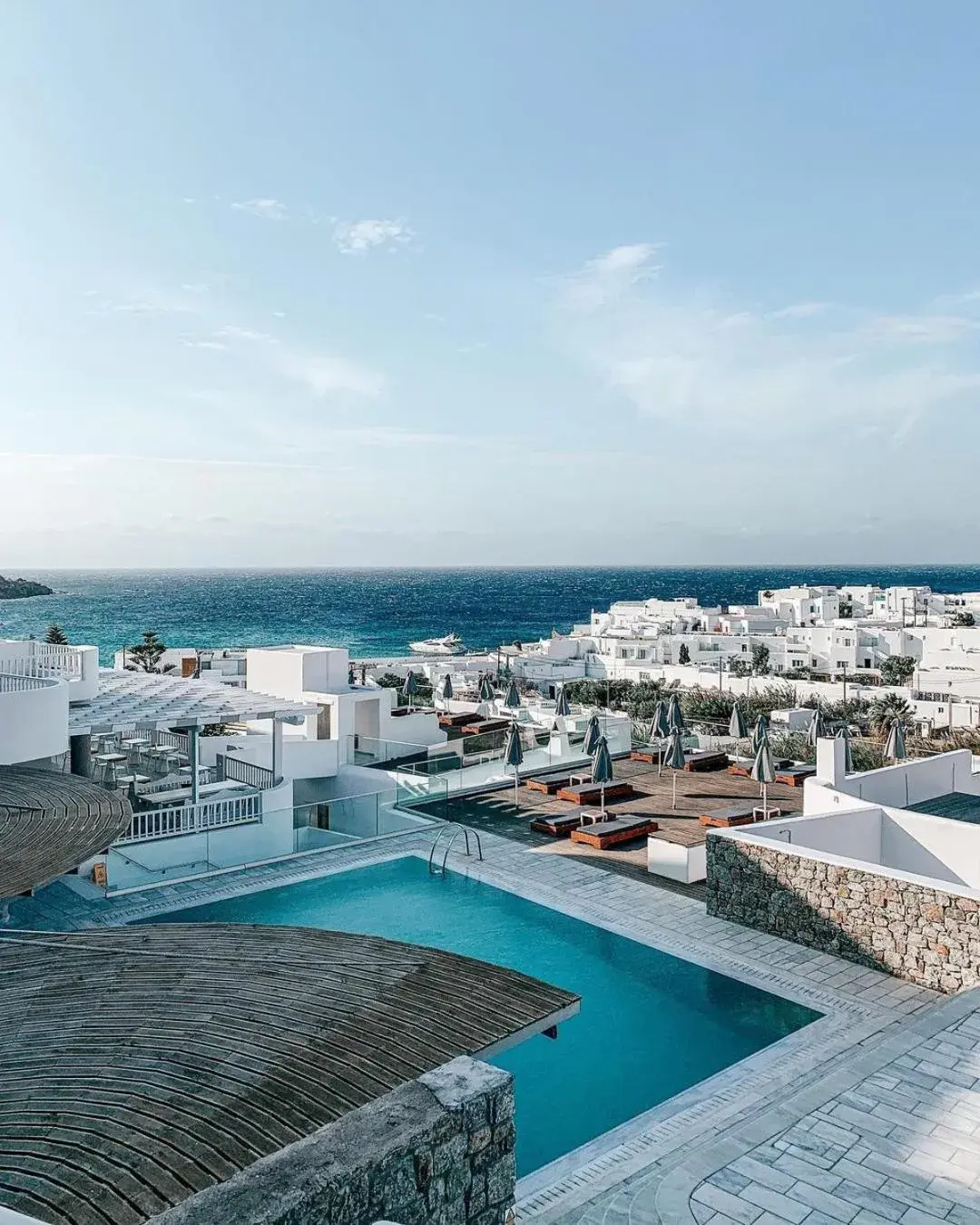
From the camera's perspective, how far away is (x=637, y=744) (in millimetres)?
23125

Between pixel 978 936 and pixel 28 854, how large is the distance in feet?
32.7

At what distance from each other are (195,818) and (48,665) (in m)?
4.89

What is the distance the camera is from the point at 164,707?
652 inches

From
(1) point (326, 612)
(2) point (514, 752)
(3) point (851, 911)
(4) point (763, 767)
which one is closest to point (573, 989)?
(3) point (851, 911)

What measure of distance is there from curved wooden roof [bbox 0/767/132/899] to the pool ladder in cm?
529

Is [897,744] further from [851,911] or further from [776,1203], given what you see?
[776,1203]

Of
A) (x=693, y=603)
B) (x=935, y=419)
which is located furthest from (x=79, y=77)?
(x=693, y=603)

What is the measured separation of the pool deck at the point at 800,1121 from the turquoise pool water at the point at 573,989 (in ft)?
0.87

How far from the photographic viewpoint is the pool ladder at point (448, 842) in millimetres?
14383

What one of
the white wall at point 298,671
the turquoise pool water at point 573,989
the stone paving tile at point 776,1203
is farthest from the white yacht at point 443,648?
the stone paving tile at point 776,1203

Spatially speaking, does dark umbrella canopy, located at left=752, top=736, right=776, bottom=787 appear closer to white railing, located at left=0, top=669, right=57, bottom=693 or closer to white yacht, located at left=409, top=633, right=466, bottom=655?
white railing, located at left=0, top=669, right=57, bottom=693

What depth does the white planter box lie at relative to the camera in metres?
13.5

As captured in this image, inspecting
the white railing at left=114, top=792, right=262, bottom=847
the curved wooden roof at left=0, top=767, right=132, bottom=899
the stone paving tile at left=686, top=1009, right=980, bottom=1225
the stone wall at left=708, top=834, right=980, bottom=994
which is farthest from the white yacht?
the stone paving tile at left=686, top=1009, right=980, bottom=1225

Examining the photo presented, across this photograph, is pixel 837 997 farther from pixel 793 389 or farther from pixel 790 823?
pixel 793 389
